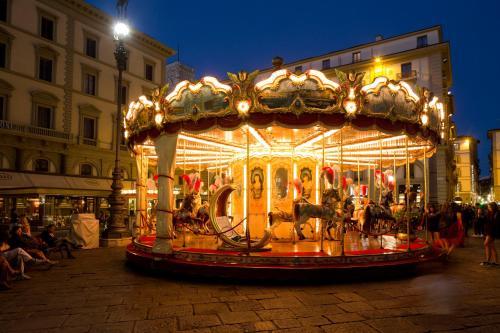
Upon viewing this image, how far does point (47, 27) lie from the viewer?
28.6m


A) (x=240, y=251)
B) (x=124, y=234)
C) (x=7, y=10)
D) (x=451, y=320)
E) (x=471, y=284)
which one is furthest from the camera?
(x=7, y=10)

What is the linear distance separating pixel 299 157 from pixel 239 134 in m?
2.36

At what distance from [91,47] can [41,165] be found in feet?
36.9

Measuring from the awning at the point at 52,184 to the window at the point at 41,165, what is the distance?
0.84 meters

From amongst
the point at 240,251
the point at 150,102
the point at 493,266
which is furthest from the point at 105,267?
the point at 493,266

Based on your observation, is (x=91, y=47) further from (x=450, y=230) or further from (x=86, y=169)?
(x=450, y=230)

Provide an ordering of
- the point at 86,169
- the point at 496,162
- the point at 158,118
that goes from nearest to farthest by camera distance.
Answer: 1. the point at 158,118
2. the point at 86,169
3. the point at 496,162

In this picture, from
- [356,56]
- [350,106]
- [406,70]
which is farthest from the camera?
[356,56]

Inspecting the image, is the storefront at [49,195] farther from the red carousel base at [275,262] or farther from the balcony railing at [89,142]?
the red carousel base at [275,262]

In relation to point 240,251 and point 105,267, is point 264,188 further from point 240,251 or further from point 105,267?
point 105,267

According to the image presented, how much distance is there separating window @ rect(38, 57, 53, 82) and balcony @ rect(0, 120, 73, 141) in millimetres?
4127

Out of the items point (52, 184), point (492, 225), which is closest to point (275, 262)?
point (492, 225)

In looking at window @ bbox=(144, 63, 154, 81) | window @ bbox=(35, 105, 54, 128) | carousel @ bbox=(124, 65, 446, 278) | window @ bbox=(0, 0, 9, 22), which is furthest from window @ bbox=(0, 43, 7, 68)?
carousel @ bbox=(124, 65, 446, 278)

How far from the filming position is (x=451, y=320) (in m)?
5.49
